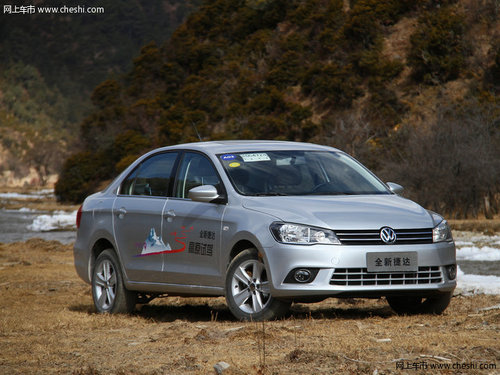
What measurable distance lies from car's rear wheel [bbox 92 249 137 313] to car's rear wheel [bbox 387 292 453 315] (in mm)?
2714

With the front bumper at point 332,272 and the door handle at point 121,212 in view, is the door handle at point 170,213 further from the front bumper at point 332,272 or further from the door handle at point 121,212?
the front bumper at point 332,272

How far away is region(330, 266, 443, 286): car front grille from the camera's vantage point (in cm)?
760

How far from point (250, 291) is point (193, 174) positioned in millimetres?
1571

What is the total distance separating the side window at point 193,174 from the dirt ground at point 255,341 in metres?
1.29

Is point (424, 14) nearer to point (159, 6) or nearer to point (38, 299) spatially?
point (38, 299)

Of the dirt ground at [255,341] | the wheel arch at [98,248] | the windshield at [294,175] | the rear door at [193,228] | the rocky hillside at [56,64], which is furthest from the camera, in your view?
the rocky hillside at [56,64]

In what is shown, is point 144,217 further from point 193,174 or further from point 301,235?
point 301,235

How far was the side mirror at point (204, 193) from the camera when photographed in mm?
8250

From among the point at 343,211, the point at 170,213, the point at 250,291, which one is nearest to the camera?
the point at 343,211

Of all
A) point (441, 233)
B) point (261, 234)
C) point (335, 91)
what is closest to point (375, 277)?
point (441, 233)

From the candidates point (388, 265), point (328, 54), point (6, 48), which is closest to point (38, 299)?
point (388, 265)

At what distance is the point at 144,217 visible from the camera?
30.5 feet

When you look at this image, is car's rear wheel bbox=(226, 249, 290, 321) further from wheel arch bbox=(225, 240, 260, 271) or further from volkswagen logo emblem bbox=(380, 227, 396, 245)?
volkswagen logo emblem bbox=(380, 227, 396, 245)

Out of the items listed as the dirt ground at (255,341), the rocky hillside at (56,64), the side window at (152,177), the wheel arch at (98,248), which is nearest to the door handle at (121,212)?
the side window at (152,177)
